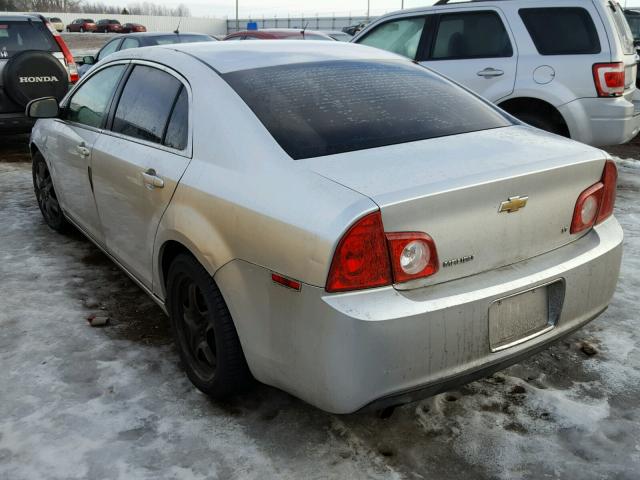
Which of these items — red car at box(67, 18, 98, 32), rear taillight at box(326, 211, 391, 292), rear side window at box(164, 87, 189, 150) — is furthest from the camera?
red car at box(67, 18, 98, 32)

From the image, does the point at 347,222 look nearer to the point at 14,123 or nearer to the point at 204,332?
the point at 204,332

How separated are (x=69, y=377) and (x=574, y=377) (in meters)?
2.41

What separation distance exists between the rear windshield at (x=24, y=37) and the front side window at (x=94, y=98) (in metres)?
4.88

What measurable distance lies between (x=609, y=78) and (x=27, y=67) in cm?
638

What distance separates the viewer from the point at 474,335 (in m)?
2.27

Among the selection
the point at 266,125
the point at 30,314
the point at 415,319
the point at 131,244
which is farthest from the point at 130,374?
the point at 415,319

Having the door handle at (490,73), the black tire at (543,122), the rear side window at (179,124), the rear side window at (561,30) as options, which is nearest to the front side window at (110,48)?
the door handle at (490,73)

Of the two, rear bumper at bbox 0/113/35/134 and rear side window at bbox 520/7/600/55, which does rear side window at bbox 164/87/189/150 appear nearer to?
→ rear side window at bbox 520/7/600/55

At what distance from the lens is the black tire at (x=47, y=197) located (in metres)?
5.12

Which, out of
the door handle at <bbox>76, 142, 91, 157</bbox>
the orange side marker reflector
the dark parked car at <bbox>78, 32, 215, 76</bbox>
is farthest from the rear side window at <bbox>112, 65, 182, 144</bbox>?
the dark parked car at <bbox>78, 32, 215, 76</bbox>

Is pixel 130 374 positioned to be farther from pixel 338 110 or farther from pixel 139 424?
pixel 338 110

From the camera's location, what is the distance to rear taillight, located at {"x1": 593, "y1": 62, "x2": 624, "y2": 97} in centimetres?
602

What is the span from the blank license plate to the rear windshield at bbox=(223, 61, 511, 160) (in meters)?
0.79

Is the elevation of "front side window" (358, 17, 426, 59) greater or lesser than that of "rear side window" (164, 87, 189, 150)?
greater
